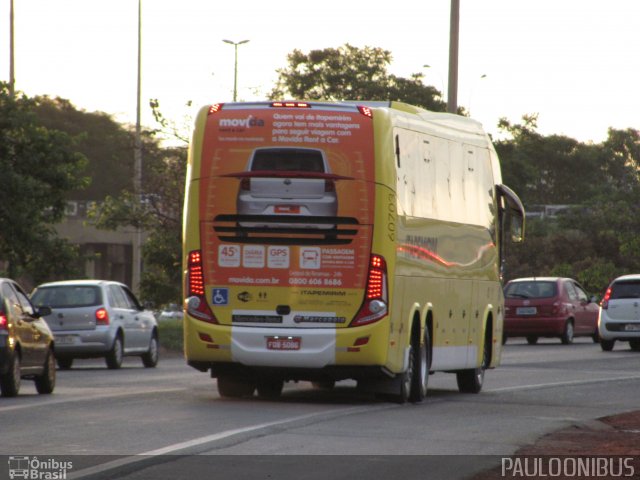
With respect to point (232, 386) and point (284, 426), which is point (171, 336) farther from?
point (284, 426)

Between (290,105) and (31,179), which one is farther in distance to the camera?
(31,179)

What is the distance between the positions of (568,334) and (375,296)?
2359 cm

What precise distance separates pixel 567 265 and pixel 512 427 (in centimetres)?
4791

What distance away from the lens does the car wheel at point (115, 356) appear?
2816 centimetres

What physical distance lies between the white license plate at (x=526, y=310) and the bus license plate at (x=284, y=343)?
2271cm

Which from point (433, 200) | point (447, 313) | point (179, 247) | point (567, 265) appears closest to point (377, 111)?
point (433, 200)

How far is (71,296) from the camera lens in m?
28.3

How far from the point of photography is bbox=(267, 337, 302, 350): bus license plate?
55.5 feet

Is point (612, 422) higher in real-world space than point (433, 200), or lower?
lower

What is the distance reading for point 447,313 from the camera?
1956 centimetres

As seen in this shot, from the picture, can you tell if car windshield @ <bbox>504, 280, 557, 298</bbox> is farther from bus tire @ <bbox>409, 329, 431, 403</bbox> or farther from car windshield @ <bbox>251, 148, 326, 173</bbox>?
car windshield @ <bbox>251, 148, 326, 173</bbox>

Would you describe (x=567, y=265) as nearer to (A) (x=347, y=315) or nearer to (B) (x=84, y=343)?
(B) (x=84, y=343)

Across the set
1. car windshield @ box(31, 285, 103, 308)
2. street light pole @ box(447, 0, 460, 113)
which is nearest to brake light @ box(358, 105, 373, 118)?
car windshield @ box(31, 285, 103, 308)

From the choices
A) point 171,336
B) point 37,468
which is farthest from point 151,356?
point 37,468
